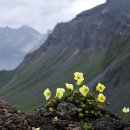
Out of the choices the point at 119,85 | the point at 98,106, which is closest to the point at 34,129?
the point at 98,106

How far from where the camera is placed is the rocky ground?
1561 cm

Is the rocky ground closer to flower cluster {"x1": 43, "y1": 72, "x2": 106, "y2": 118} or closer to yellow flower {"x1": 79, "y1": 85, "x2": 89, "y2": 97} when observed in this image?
flower cluster {"x1": 43, "y1": 72, "x2": 106, "y2": 118}

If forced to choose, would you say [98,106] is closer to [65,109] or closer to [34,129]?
[65,109]

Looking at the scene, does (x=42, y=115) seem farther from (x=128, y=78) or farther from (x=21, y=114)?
(x=128, y=78)

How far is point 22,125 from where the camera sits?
1566cm

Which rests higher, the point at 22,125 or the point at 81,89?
the point at 81,89

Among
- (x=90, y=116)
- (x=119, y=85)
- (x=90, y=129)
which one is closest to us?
(x=90, y=129)

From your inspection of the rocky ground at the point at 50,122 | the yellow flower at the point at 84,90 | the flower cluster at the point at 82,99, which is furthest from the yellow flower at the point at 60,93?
the yellow flower at the point at 84,90

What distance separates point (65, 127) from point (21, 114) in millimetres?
1966

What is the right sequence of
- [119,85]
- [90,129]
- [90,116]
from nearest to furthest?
[90,129] → [90,116] → [119,85]

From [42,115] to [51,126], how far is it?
3.48ft

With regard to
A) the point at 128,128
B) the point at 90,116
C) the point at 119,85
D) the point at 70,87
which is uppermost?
the point at 119,85

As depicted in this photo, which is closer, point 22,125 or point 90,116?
point 22,125

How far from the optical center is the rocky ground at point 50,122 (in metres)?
15.6
